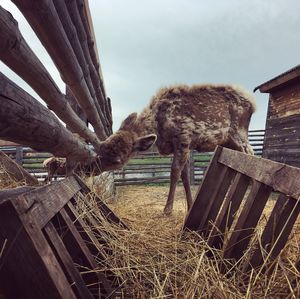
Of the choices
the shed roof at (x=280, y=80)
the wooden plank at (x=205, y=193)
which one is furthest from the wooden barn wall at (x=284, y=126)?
the wooden plank at (x=205, y=193)

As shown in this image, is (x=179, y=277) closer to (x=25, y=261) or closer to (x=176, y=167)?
(x=25, y=261)

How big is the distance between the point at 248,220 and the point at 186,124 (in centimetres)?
477

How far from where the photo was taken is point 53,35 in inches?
86.3

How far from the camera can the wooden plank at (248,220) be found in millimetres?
2109

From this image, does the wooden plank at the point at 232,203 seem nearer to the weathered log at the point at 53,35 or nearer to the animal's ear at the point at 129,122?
the weathered log at the point at 53,35

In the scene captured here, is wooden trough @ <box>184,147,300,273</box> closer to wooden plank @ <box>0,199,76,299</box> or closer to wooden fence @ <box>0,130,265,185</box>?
wooden plank @ <box>0,199,76,299</box>

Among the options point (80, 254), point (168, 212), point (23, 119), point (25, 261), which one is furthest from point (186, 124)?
point (25, 261)

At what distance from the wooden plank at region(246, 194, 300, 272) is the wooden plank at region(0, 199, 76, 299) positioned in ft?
3.59

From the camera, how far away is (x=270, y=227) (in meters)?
1.98

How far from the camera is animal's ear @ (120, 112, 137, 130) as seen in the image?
6.48 m

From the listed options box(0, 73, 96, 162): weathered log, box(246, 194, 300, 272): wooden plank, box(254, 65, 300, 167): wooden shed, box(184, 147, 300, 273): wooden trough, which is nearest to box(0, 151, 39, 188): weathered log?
box(184, 147, 300, 273): wooden trough

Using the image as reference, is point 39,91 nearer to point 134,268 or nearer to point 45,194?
point 45,194

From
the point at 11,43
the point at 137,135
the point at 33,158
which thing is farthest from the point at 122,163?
the point at 33,158

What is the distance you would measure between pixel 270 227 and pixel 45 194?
4.11ft
